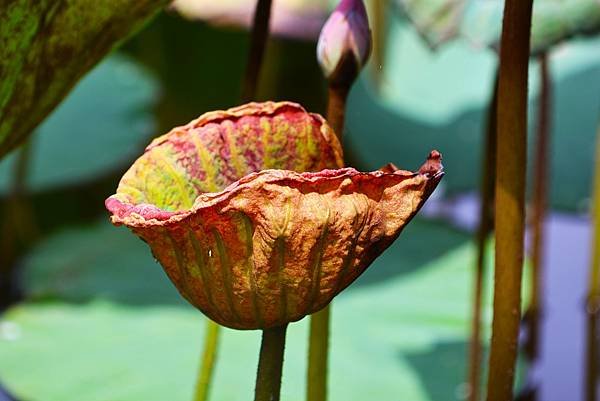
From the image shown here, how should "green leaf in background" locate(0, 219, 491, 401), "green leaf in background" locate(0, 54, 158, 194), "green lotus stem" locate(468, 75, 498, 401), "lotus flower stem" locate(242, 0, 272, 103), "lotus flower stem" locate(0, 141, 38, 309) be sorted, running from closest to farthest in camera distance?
"lotus flower stem" locate(242, 0, 272, 103), "green lotus stem" locate(468, 75, 498, 401), "green leaf in background" locate(0, 219, 491, 401), "lotus flower stem" locate(0, 141, 38, 309), "green leaf in background" locate(0, 54, 158, 194)

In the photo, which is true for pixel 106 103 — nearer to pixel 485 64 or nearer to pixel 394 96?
pixel 394 96

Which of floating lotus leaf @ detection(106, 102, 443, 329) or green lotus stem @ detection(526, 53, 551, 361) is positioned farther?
green lotus stem @ detection(526, 53, 551, 361)

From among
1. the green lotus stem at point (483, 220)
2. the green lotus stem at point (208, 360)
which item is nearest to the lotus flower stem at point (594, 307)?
the green lotus stem at point (483, 220)

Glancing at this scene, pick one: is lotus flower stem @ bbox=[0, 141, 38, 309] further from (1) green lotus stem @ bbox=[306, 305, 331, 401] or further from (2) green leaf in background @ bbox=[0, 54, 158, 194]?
(1) green lotus stem @ bbox=[306, 305, 331, 401]

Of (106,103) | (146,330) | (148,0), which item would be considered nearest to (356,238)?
(148,0)

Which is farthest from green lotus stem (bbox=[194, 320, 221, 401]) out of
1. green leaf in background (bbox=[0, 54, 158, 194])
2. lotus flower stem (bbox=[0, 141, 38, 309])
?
green leaf in background (bbox=[0, 54, 158, 194])

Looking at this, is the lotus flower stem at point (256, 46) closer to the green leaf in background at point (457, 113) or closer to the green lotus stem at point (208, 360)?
the green lotus stem at point (208, 360)
